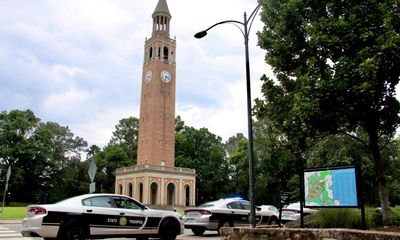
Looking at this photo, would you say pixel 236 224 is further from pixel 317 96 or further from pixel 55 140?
pixel 55 140

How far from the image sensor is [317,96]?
1096 cm

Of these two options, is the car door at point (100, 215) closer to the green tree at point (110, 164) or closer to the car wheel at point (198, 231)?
the car wheel at point (198, 231)

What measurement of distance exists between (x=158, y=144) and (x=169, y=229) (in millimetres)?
46772

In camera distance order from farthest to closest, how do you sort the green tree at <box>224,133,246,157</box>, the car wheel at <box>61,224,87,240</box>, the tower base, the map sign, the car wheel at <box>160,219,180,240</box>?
1. the green tree at <box>224,133,246,157</box>
2. the tower base
3. the car wheel at <box>160,219,180,240</box>
4. the car wheel at <box>61,224,87,240</box>
5. the map sign

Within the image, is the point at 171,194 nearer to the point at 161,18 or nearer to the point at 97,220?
the point at 161,18

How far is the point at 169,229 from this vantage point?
12594 millimetres

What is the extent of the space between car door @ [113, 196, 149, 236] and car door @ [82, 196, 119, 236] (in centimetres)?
17

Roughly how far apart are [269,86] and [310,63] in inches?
83.3

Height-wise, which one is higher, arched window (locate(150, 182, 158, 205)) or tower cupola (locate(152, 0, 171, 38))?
tower cupola (locate(152, 0, 171, 38))

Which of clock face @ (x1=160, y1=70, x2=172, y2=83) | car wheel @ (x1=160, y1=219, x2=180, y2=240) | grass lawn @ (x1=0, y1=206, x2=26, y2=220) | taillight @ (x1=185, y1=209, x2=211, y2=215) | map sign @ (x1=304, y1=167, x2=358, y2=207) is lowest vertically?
grass lawn @ (x1=0, y1=206, x2=26, y2=220)

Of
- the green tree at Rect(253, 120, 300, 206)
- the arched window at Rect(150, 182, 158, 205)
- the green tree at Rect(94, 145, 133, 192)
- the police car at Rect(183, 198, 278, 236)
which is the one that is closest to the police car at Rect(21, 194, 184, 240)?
the police car at Rect(183, 198, 278, 236)

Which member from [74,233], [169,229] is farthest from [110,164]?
[74,233]

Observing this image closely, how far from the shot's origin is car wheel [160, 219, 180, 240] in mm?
12414

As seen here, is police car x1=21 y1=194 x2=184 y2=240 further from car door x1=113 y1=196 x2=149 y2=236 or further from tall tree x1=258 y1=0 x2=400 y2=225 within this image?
tall tree x1=258 y1=0 x2=400 y2=225
